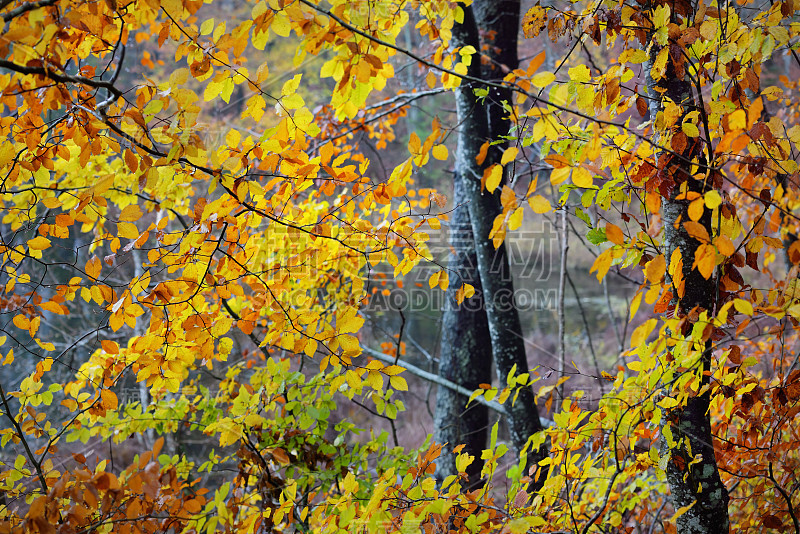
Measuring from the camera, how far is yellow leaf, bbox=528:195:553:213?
0.89 metres

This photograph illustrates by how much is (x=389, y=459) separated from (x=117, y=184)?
184cm

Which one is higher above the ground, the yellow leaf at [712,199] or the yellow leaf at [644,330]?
the yellow leaf at [712,199]

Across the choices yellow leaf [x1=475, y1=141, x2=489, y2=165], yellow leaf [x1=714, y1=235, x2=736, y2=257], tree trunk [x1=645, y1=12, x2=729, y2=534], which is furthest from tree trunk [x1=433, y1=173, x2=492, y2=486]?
yellow leaf [x1=714, y1=235, x2=736, y2=257]

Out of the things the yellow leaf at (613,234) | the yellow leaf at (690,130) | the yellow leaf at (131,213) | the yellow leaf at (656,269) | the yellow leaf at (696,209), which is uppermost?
the yellow leaf at (690,130)

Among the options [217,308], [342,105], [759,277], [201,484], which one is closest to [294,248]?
[217,308]

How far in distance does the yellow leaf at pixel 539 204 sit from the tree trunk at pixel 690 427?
789 mm

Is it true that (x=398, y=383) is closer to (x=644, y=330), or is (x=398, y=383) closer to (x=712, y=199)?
(x=644, y=330)

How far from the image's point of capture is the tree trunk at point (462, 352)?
377 centimetres

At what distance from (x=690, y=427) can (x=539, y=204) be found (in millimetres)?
1090

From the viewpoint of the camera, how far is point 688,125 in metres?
1.27

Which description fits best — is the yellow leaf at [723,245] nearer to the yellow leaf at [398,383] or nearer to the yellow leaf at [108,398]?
the yellow leaf at [398,383]

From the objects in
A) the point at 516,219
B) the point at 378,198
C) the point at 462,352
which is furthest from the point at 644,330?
the point at 462,352

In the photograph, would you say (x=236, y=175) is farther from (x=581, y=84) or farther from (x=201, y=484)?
(x=201, y=484)

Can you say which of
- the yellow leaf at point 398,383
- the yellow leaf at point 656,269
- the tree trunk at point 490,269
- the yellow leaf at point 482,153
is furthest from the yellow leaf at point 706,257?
the tree trunk at point 490,269
